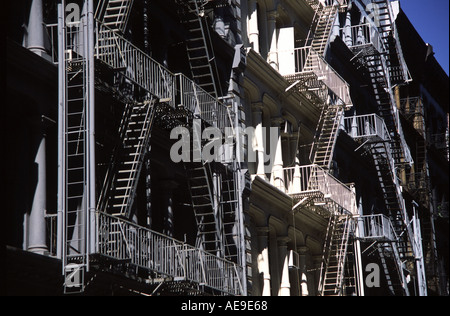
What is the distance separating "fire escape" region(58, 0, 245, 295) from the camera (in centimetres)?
2000

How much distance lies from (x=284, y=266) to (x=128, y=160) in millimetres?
11356

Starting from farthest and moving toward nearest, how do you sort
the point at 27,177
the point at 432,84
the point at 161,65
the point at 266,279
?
the point at 432,84 < the point at 266,279 < the point at 161,65 < the point at 27,177

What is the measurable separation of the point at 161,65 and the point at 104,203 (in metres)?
4.13

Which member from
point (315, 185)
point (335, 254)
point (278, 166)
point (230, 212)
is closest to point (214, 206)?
point (230, 212)

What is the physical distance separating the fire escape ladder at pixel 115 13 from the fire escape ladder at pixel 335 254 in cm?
1420

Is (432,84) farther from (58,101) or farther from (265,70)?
(58,101)

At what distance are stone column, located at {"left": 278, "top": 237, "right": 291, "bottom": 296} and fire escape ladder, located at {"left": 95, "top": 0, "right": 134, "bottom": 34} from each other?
11.4 m

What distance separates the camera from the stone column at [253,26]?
107 ft

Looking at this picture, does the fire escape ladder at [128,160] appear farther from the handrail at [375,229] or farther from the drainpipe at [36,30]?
the handrail at [375,229]

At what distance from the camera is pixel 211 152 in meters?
27.1

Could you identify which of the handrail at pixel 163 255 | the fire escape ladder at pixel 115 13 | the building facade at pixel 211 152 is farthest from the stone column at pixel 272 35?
the fire escape ladder at pixel 115 13

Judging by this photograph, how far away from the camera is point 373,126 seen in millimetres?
41656

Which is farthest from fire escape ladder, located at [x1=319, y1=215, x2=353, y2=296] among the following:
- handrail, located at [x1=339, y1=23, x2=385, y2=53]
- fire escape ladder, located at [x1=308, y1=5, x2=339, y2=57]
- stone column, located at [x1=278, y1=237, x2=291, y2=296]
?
handrail, located at [x1=339, y1=23, x2=385, y2=53]

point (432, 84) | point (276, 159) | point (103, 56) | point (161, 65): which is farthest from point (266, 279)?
point (432, 84)
